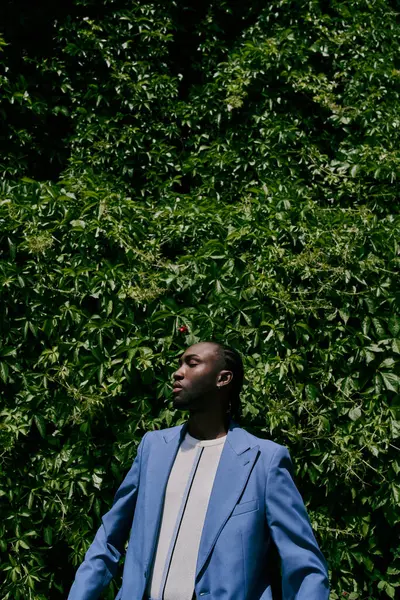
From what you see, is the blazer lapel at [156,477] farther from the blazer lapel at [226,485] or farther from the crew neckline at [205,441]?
the blazer lapel at [226,485]

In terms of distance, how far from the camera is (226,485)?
2.44 m

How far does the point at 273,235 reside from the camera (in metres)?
4.21

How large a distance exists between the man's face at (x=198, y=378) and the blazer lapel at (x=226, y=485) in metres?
0.16

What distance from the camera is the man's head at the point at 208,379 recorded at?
2.64 m

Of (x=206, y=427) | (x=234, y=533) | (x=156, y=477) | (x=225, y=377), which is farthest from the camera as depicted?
(x=225, y=377)

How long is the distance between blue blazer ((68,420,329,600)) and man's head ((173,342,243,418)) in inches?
5.4

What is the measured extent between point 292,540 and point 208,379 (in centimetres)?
62

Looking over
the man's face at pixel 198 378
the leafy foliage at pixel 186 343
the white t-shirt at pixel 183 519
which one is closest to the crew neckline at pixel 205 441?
the white t-shirt at pixel 183 519

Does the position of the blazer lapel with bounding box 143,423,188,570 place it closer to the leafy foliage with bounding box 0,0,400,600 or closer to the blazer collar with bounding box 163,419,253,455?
the blazer collar with bounding box 163,419,253,455

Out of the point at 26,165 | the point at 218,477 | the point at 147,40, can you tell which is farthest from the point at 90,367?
the point at 147,40

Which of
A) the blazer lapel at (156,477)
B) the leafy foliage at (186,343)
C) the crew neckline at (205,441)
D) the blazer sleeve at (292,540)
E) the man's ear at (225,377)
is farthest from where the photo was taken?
the leafy foliage at (186,343)

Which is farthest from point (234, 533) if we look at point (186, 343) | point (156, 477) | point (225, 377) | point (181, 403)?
point (186, 343)

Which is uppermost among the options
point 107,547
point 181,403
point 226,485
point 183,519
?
point 181,403

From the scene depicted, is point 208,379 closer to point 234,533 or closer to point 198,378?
point 198,378
